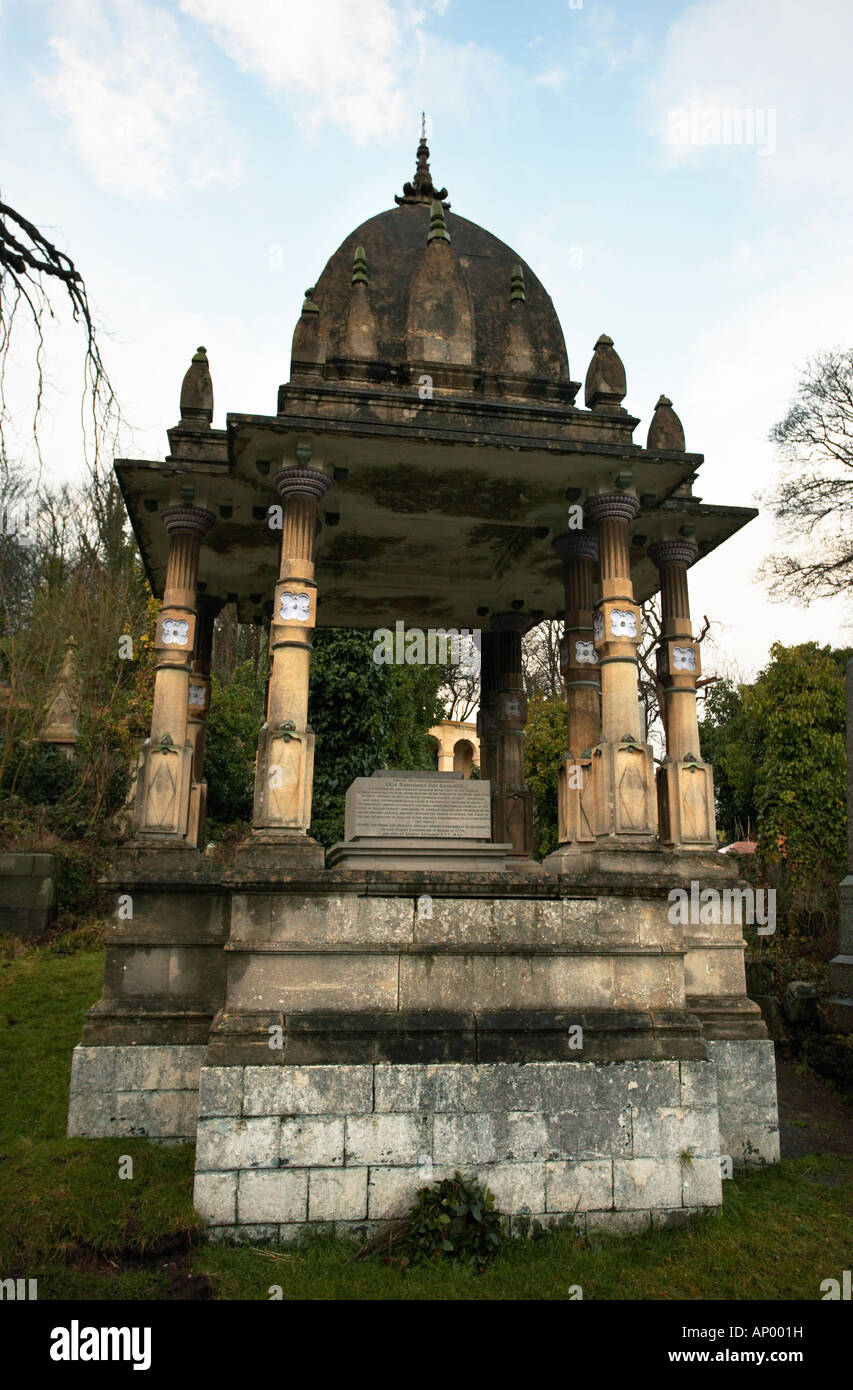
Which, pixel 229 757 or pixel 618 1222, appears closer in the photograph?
pixel 618 1222

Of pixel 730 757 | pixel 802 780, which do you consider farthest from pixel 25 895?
pixel 730 757

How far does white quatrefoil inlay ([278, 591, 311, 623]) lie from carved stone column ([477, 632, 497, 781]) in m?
4.44

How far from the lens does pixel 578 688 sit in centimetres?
902

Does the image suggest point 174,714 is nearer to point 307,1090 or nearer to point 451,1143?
point 307,1090

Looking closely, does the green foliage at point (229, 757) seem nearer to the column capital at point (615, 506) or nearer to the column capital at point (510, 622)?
the column capital at point (510, 622)

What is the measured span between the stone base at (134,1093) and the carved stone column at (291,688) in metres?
2.36

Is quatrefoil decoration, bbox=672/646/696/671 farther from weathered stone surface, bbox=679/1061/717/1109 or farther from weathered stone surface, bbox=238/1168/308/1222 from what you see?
weathered stone surface, bbox=238/1168/308/1222

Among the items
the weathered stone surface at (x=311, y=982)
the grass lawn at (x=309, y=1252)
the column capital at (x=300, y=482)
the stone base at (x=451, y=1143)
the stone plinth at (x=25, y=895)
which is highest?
the column capital at (x=300, y=482)

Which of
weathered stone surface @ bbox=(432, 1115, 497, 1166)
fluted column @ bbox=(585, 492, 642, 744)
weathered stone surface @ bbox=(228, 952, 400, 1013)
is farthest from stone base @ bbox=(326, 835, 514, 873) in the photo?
weathered stone surface @ bbox=(432, 1115, 497, 1166)

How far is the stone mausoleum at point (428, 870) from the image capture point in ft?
21.0

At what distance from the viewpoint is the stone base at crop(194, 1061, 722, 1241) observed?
6.15 meters

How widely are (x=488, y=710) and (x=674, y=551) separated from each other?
3.37 meters

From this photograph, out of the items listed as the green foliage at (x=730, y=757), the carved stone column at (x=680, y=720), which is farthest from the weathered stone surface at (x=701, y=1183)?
the green foliage at (x=730, y=757)
